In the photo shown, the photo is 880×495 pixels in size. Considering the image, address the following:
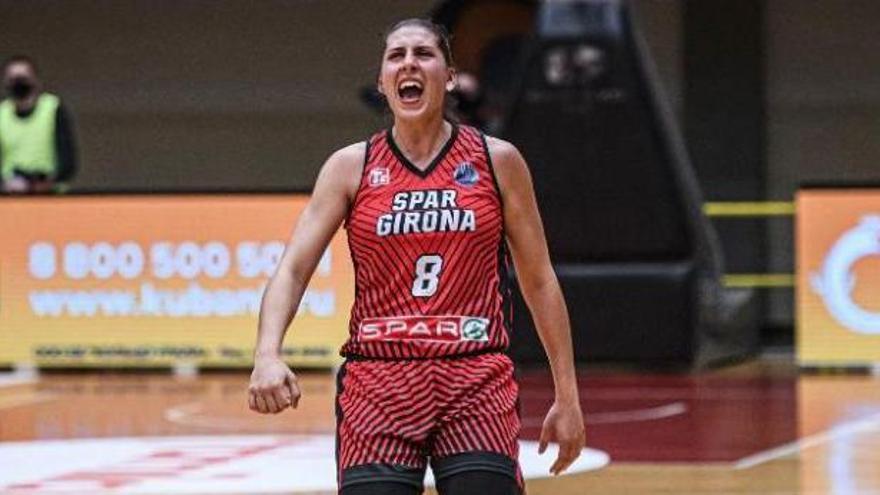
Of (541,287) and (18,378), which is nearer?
(541,287)

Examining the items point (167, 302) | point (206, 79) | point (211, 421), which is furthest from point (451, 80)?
point (206, 79)

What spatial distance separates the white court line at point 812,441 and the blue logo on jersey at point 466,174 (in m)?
5.99

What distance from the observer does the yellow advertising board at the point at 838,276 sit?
17922 mm

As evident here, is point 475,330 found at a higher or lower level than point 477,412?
higher

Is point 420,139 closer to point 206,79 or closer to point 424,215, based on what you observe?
point 424,215

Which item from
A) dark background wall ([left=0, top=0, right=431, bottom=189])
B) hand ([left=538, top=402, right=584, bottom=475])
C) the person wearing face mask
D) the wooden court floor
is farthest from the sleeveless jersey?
dark background wall ([left=0, top=0, right=431, bottom=189])

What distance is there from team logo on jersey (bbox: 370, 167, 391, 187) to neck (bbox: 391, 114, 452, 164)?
9 centimetres

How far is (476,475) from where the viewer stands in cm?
542

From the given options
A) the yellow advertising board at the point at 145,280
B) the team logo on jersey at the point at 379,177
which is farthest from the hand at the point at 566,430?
the yellow advertising board at the point at 145,280

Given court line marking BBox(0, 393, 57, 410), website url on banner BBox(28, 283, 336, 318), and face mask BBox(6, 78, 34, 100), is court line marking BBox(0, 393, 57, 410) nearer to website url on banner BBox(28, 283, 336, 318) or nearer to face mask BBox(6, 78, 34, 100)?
website url on banner BBox(28, 283, 336, 318)

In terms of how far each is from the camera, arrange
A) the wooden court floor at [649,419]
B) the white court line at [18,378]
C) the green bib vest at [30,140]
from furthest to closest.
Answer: the green bib vest at [30,140], the white court line at [18,378], the wooden court floor at [649,419]

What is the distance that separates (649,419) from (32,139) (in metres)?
7.43

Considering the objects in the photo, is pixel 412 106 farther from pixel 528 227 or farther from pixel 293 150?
pixel 293 150

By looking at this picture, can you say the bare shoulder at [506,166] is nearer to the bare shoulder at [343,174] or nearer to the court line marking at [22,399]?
the bare shoulder at [343,174]
